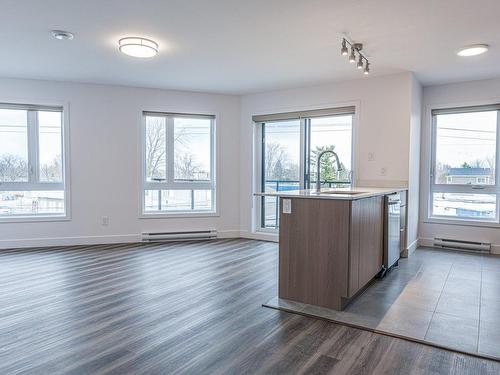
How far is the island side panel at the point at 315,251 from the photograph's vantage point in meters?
2.68

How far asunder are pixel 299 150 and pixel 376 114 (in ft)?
4.10

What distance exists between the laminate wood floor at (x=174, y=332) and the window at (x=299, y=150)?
198cm

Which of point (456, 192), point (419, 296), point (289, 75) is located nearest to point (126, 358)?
point (419, 296)

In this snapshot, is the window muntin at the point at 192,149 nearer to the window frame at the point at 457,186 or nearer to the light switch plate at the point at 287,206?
the light switch plate at the point at 287,206

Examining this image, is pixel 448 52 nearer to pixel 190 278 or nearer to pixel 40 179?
pixel 190 278

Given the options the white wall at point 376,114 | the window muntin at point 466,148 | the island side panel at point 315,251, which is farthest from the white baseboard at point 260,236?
the island side panel at point 315,251

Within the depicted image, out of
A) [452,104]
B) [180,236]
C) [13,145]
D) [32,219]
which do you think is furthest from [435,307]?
[13,145]

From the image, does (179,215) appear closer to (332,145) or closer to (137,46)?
(332,145)

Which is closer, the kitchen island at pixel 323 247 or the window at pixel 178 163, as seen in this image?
the kitchen island at pixel 323 247

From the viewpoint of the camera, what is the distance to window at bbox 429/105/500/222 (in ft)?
15.9

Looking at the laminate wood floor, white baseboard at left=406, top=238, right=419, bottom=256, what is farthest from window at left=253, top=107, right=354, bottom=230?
the laminate wood floor

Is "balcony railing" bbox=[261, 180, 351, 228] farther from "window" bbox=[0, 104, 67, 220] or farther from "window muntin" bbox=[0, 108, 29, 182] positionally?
"window muntin" bbox=[0, 108, 29, 182]

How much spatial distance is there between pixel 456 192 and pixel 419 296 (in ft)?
8.66

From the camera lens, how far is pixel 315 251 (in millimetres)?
2787
